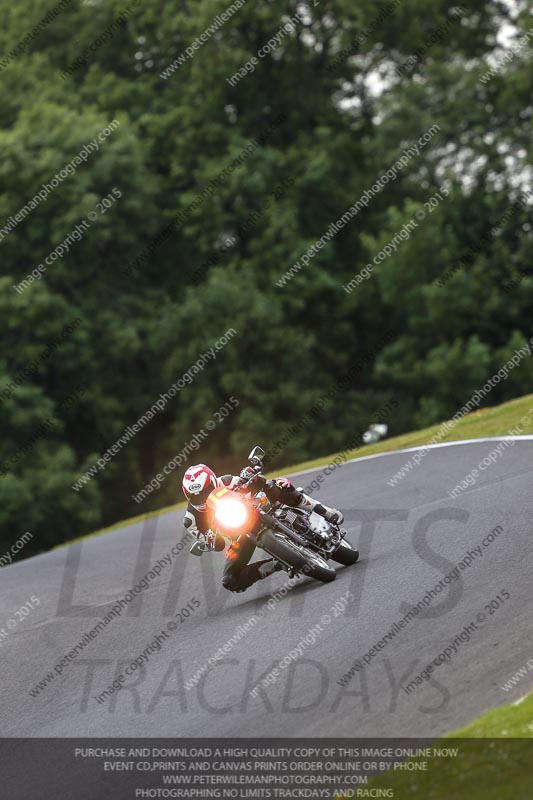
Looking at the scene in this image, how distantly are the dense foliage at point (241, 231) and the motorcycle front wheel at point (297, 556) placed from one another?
23805mm

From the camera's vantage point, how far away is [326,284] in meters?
43.0

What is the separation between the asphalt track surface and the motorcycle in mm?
330

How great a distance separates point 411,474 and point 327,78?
33.1 meters

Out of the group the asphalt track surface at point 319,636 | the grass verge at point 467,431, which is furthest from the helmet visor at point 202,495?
the grass verge at point 467,431

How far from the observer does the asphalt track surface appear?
28.4 feet

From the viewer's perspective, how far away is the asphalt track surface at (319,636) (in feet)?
28.4

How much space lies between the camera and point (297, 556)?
36.0 ft

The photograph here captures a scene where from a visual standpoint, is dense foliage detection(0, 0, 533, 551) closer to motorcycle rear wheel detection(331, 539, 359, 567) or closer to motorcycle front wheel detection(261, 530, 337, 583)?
motorcycle rear wheel detection(331, 539, 359, 567)

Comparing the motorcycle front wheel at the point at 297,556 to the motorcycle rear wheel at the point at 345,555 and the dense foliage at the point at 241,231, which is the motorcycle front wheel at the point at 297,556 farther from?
the dense foliage at the point at 241,231

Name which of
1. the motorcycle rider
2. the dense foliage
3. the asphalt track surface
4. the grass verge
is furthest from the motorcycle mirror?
the dense foliage

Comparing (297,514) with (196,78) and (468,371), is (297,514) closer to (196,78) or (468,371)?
(468,371)

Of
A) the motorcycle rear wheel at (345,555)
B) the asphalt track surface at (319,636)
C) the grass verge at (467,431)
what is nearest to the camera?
the asphalt track surface at (319,636)

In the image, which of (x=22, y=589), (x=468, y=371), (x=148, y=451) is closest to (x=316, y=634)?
(x=22, y=589)

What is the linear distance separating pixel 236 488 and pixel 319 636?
1.60m
